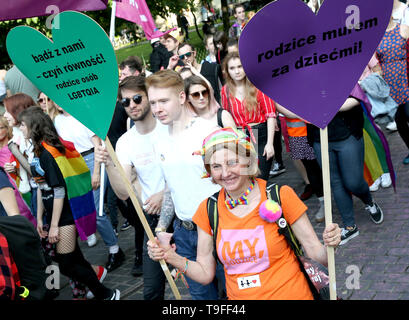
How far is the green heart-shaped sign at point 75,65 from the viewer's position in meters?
2.79

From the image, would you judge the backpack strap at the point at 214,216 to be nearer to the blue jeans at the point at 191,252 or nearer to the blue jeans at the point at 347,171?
the blue jeans at the point at 191,252

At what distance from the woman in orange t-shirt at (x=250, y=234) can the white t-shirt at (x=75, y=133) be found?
375 cm

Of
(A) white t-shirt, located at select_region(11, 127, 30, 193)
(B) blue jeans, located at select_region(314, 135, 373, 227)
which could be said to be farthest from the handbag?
(A) white t-shirt, located at select_region(11, 127, 30, 193)

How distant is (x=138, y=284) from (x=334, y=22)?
12.3 feet

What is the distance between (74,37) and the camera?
9.27 feet

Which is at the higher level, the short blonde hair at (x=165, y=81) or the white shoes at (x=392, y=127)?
the short blonde hair at (x=165, y=81)

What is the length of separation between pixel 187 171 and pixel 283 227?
98cm

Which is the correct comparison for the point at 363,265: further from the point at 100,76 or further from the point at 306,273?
the point at 100,76

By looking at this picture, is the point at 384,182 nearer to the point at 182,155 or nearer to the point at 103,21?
the point at 182,155

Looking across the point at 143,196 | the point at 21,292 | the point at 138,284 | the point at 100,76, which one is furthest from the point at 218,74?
the point at 21,292

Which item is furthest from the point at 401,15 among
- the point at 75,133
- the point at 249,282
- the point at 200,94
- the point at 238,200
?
the point at 249,282

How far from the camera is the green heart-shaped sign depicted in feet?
9.16

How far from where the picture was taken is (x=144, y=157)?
13.0 ft

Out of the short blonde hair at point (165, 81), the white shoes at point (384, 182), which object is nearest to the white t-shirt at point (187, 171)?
the short blonde hair at point (165, 81)
